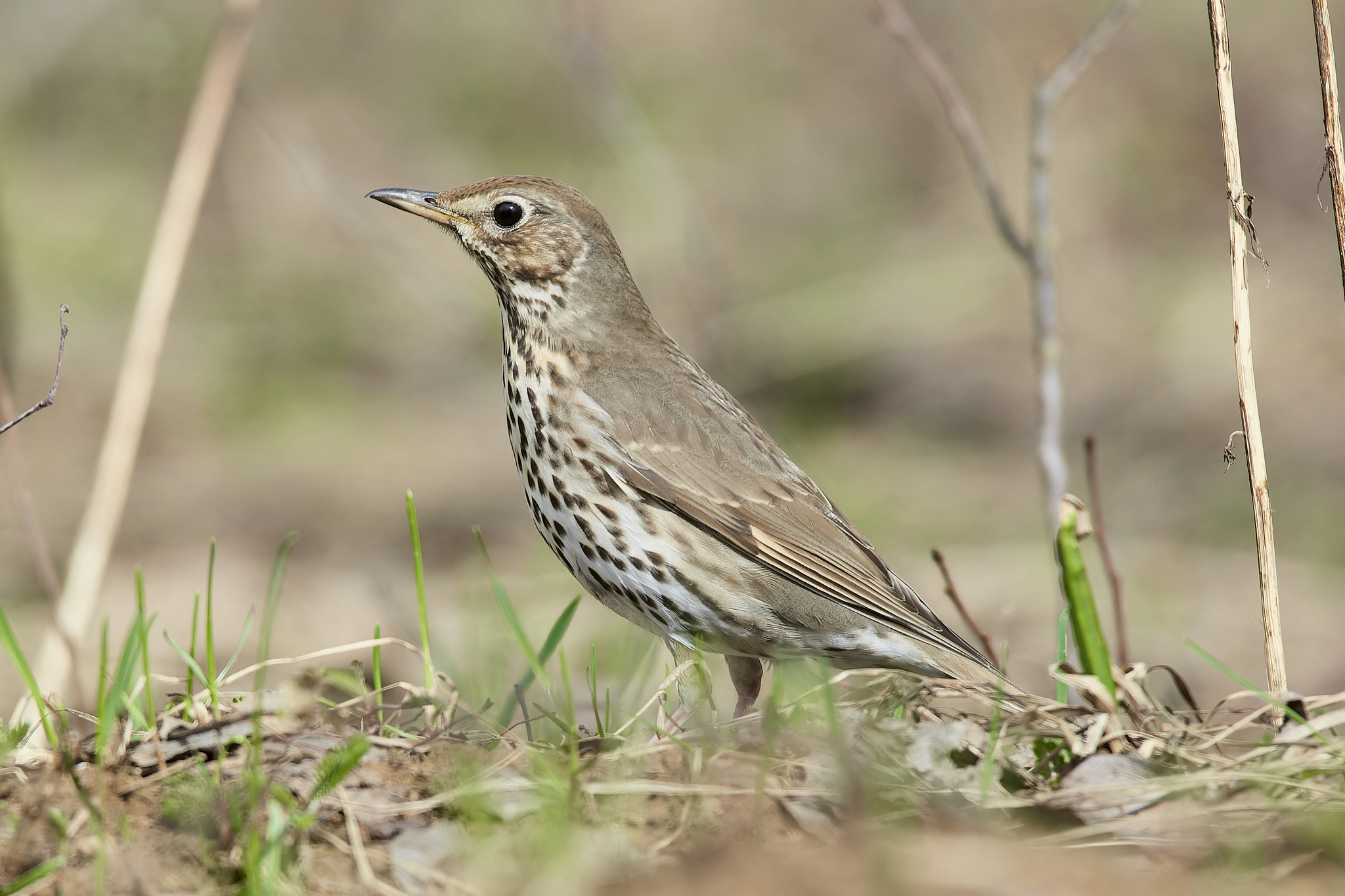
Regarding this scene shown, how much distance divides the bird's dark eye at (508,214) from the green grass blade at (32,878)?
2.87 meters

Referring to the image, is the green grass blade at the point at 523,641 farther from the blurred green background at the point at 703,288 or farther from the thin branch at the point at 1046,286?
the thin branch at the point at 1046,286

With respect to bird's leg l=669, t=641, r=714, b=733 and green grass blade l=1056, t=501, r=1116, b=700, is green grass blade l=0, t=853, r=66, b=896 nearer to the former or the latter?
bird's leg l=669, t=641, r=714, b=733

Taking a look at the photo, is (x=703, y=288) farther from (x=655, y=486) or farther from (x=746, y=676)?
(x=655, y=486)

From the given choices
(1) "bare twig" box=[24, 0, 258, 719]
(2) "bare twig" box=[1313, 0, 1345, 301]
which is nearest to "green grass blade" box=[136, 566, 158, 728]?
(1) "bare twig" box=[24, 0, 258, 719]

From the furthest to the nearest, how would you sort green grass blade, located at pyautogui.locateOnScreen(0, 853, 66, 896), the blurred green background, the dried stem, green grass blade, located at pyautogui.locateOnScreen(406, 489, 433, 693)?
the blurred green background, the dried stem, green grass blade, located at pyautogui.locateOnScreen(406, 489, 433, 693), green grass blade, located at pyautogui.locateOnScreen(0, 853, 66, 896)

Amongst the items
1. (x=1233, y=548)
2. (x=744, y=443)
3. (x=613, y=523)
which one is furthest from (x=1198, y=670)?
(x=613, y=523)

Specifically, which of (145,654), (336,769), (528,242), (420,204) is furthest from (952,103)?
(336,769)

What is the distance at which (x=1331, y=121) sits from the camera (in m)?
3.19

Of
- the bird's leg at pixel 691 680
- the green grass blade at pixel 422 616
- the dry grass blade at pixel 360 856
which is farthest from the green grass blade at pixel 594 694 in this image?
the dry grass blade at pixel 360 856

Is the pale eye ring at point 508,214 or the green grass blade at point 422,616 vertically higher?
the pale eye ring at point 508,214

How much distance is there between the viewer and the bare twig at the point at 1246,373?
3227 millimetres

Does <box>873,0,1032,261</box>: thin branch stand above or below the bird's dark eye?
above

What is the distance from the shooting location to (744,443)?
4.61m

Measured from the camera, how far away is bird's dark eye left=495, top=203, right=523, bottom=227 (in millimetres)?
4734
